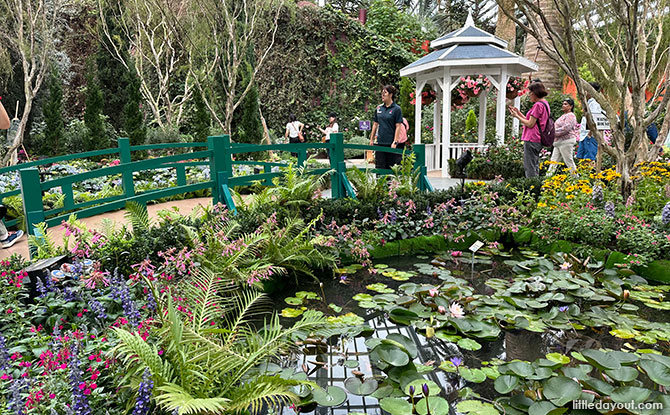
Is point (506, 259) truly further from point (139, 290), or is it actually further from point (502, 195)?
point (139, 290)

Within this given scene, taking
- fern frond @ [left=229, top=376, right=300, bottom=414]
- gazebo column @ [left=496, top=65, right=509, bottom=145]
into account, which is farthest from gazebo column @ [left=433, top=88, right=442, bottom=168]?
fern frond @ [left=229, top=376, right=300, bottom=414]

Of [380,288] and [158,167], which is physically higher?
[158,167]

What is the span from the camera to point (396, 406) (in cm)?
250

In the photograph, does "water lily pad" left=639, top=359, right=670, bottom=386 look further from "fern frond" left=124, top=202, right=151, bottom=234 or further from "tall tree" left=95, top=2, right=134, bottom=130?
"tall tree" left=95, top=2, right=134, bottom=130

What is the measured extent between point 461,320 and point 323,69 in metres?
15.7

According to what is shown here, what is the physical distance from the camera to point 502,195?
20.7 ft

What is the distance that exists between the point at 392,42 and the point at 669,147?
10536mm

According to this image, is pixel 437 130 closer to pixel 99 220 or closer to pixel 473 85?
pixel 473 85

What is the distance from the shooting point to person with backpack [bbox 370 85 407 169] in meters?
7.03

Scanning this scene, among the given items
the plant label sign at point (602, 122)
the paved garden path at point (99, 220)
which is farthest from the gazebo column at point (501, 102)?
the paved garden path at point (99, 220)

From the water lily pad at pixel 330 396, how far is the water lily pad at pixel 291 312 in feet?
3.76

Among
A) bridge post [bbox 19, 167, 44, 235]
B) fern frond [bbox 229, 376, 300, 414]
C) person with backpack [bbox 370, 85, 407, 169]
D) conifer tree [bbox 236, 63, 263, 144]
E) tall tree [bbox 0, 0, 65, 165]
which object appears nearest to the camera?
fern frond [bbox 229, 376, 300, 414]

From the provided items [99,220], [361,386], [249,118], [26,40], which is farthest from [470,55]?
[26,40]

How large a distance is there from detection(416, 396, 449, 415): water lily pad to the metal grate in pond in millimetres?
239
